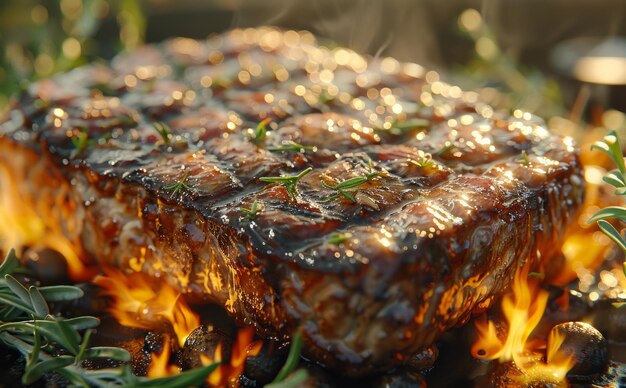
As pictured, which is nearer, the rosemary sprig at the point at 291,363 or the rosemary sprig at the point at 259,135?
the rosemary sprig at the point at 291,363

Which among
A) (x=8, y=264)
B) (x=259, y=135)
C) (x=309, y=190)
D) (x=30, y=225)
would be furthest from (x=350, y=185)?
(x=30, y=225)

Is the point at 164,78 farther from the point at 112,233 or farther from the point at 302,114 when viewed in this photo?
the point at 112,233

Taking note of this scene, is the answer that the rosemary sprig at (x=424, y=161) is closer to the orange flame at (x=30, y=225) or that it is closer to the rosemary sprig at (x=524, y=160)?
the rosemary sprig at (x=524, y=160)

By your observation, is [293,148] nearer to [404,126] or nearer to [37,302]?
[404,126]

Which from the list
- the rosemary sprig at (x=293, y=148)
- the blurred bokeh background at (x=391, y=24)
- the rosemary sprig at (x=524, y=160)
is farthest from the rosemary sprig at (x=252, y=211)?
the blurred bokeh background at (x=391, y=24)

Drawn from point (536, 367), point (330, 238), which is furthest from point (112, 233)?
Answer: point (536, 367)

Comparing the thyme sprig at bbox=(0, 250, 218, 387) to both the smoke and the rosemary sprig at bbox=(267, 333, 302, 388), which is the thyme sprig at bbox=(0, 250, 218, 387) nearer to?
the rosemary sprig at bbox=(267, 333, 302, 388)
